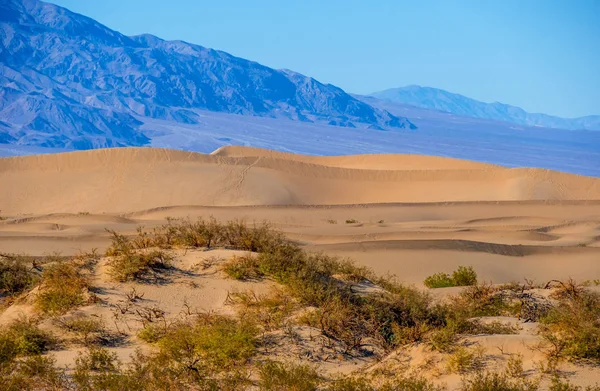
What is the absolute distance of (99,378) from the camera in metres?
7.57

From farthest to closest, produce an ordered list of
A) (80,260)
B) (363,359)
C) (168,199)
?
(168,199), (80,260), (363,359)


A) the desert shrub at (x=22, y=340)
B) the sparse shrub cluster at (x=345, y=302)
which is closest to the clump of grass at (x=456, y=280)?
the sparse shrub cluster at (x=345, y=302)

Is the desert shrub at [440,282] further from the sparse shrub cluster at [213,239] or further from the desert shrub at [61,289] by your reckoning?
the desert shrub at [61,289]

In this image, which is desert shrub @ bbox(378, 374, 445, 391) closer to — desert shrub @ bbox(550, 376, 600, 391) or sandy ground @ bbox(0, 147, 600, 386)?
sandy ground @ bbox(0, 147, 600, 386)

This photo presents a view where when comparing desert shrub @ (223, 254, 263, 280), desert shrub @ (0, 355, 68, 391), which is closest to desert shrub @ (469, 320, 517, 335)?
desert shrub @ (223, 254, 263, 280)

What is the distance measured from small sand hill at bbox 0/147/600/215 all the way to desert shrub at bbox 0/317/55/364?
3061 cm

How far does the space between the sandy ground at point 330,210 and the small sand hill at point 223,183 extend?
0.31 feet

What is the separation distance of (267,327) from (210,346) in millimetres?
992

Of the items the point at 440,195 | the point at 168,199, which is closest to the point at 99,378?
the point at 168,199

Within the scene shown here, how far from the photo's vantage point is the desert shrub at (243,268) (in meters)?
11.0

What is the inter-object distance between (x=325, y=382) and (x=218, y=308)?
8.59 ft

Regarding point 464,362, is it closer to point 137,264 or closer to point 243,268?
point 243,268

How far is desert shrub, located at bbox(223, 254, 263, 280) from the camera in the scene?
11.0 m

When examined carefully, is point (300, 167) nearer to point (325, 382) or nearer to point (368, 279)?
point (368, 279)
